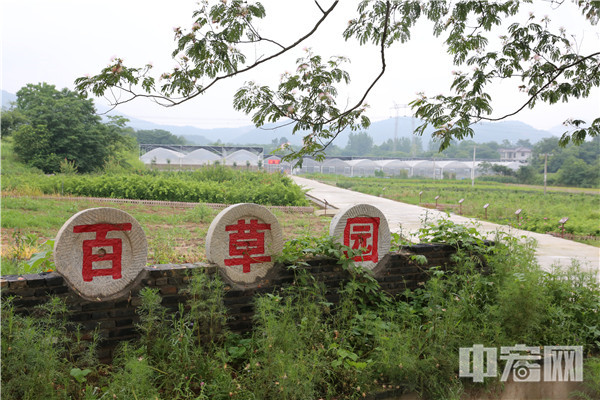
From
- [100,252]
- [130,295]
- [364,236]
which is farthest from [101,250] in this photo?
[364,236]

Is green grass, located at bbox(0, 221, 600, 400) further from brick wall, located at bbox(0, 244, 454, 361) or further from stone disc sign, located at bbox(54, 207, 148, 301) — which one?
stone disc sign, located at bbox(54, 207, 148, 301)

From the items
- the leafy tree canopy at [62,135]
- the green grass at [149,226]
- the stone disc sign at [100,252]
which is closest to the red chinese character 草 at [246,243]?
the stone disc sign at [100,252]

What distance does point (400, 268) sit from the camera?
3758 mm

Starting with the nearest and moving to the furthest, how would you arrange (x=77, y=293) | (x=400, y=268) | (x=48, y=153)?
(x=77, y=293)
(x=400, y=268)
(x=48, y=153)

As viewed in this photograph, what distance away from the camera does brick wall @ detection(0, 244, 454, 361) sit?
2.39 metres

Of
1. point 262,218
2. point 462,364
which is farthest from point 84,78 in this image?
point 462,364

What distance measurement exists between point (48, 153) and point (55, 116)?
187 cm

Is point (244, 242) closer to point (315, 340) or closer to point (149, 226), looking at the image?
point (315, 340)

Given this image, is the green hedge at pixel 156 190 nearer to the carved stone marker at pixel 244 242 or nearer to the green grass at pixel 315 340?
the green grass at pixel 315 340

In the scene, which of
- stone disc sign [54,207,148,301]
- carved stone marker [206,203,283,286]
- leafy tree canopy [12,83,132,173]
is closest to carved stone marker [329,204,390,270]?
carved stone marker [206,203,283,286]

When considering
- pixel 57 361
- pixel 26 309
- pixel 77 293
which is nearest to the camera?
pixel 57 361

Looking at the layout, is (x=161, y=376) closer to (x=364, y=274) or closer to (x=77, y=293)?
(x=77, y=293)

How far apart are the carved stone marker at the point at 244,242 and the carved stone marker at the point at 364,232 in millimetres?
543

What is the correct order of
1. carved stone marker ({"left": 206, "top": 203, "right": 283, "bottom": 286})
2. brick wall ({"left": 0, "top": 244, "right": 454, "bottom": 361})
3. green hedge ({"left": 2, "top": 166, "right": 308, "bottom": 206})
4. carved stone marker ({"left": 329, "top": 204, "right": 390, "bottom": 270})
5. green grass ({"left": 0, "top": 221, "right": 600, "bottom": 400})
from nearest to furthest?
green grass ({"left": 0, "top": 221, "right": 600, "bottom": 400}) → brick wall ({"left": 0, "top": 244, "right": 454, "bottom": 361}) → carved stone marker ({"left": 206, "top": 203, "right": 283, "bottom": 286}) → carved stone marker ({"left": 329, "top": 204, "right": 390, "bottom": 270}) → green hedge ({"left": 2, "top": 166, "right": 308, "bottom": 206})
